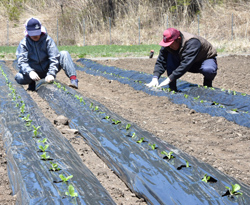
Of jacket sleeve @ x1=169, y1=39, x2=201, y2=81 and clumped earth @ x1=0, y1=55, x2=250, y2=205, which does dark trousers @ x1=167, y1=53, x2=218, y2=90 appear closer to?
jacket sleeve @ x1=169, y1=39, x2=201, y2=81

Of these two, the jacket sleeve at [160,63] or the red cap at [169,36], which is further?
the jacket sleeve at [160,63]

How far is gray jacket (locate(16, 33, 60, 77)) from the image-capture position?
18.0 feet

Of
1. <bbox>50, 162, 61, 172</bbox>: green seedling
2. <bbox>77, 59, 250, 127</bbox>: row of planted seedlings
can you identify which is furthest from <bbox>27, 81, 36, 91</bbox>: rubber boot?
<bbox>50, 162, 61, 172</bbox>: green seedling

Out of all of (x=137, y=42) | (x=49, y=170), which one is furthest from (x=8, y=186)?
(x=137, y=42)

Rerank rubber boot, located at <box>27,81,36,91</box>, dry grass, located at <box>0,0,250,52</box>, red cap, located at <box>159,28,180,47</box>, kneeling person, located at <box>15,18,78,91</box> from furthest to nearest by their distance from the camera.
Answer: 1. dry grass, located at <box>0,0,250,52</box>
2. rubber boot, located at <box>27,81,36,91</box>
3. kneeling person, located at <box>15,18,78,91</box>
4. red cap, located at <box>159,28,180,47</box>

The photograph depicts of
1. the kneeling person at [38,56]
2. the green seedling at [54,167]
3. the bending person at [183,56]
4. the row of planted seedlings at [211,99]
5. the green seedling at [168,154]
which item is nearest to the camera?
the green seedling at [54,167]

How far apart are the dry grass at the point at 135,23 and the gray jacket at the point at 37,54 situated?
454 inches

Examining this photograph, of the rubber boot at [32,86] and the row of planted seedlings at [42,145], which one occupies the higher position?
the row of planted seedlings at [42,145]

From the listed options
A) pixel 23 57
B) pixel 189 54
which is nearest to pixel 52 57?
pixel 23 57

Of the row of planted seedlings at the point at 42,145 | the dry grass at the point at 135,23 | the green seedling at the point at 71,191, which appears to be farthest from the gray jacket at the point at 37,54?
the dry grass at the point at 135,23

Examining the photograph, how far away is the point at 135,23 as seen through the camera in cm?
2245

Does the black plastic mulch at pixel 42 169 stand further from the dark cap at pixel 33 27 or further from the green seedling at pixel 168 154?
the dark cap at pixel 33 27

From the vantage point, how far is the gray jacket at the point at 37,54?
5.49 m

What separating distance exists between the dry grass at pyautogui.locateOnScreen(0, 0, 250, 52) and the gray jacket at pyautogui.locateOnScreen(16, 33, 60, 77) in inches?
454
